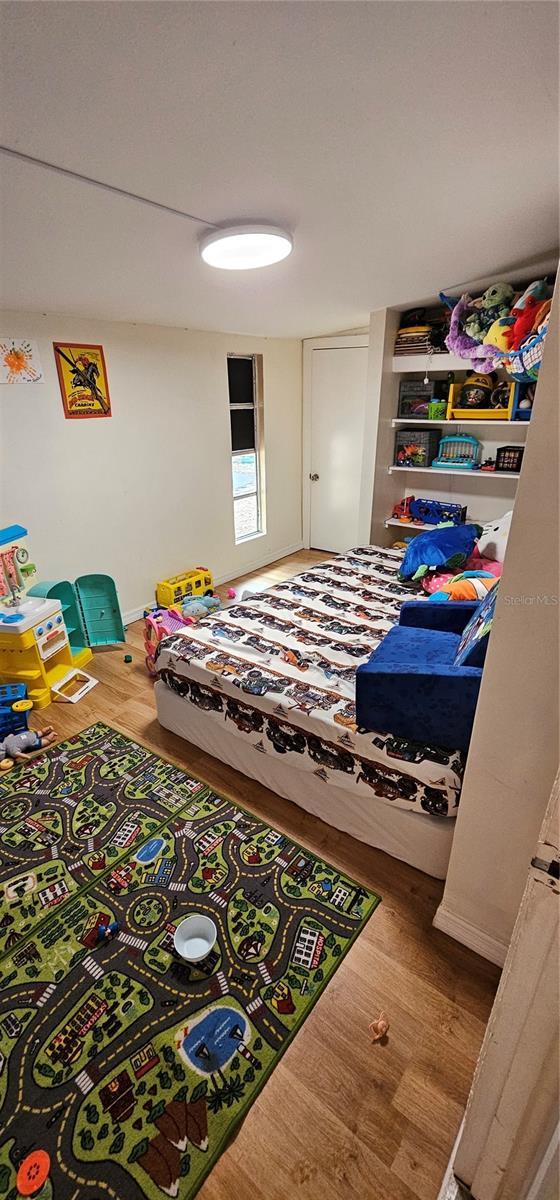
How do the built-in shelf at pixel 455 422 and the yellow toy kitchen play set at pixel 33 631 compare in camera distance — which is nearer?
the yellow toy kitchen play set at pixel 33 631

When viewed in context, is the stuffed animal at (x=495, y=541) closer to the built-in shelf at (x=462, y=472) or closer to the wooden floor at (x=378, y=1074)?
the built-in shelf at (x=462, y=472)

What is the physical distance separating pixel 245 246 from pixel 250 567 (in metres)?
3.38

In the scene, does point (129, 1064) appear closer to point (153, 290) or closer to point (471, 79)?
point (471, 79)

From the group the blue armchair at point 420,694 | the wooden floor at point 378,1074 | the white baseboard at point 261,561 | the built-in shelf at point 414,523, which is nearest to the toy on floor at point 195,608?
the white baseboard at point 261,561

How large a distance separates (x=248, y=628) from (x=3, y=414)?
2007 millimetres

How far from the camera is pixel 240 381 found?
448cm

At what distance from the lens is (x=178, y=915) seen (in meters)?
1.71

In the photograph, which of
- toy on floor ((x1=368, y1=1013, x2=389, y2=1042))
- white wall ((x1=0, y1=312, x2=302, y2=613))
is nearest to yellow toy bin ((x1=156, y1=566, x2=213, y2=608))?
white wall ((x1=0, y1=312, x2=302, y2=613))

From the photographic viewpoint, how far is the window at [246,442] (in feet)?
14.6

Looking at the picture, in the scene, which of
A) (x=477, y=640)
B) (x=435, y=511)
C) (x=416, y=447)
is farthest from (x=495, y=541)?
(x=477, y=640)

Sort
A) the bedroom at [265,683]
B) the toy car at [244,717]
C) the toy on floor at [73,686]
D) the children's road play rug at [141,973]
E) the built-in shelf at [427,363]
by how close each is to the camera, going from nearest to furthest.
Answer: the bedroom at [265,683] → the children's road play rug at [141,973] → the toy car at [244,717] → the toy on floor at [73,686] → the built-in shelf at [427,363]

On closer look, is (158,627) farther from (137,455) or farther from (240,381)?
(240,381)

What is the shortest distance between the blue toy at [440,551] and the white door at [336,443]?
1500 millimetres

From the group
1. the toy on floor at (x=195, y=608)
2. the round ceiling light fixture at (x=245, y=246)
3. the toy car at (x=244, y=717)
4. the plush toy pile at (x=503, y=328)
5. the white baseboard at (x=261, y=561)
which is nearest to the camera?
the round ceiling light fixture at (x=245, y=246)
